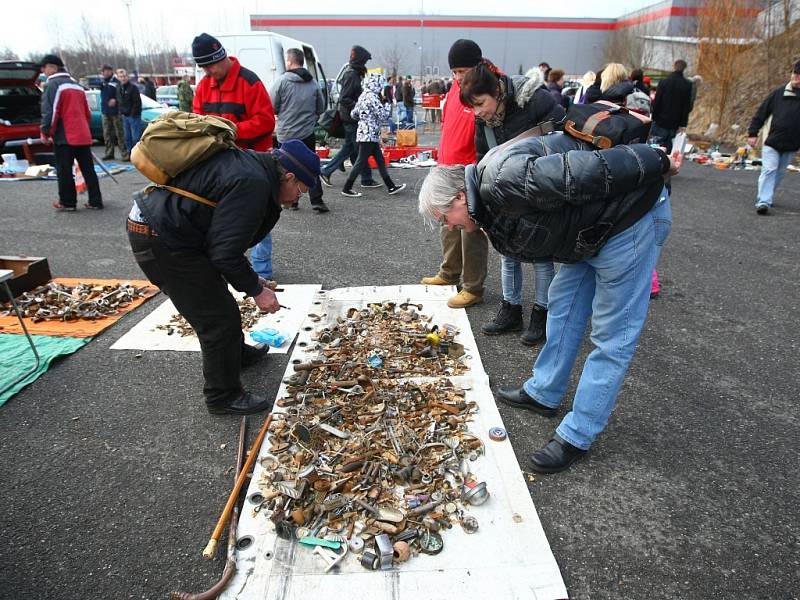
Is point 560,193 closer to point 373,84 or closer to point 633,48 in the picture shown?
point 373,84

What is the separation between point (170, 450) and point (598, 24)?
5357 centimetres

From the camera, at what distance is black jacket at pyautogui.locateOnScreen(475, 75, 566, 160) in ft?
9.55

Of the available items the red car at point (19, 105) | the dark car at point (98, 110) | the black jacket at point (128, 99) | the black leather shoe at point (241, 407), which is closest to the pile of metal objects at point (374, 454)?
the black leather shoe at point (241, 407)

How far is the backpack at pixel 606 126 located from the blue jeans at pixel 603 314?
33 centimetres

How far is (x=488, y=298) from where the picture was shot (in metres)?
4.44

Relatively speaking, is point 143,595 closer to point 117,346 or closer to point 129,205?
point 117,346

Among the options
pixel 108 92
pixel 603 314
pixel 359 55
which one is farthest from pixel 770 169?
pixel 108 92

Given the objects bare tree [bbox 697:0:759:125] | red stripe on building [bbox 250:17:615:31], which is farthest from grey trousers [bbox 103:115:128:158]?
red stripe on building [bbox 250:17:615:31]

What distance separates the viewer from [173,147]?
7.68ft

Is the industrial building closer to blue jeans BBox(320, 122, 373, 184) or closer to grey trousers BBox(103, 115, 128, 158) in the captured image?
grey trousers BBox(103, 115, 128, 158)

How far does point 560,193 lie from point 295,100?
5.39 m

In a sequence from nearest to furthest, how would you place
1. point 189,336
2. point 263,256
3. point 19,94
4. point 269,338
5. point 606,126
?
point 606,126 → point 269,338 → point 189,336 → point 263,256 → point 19,94

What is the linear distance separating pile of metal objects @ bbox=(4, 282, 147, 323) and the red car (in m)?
8.29

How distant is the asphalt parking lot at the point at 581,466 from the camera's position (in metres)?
2.01
